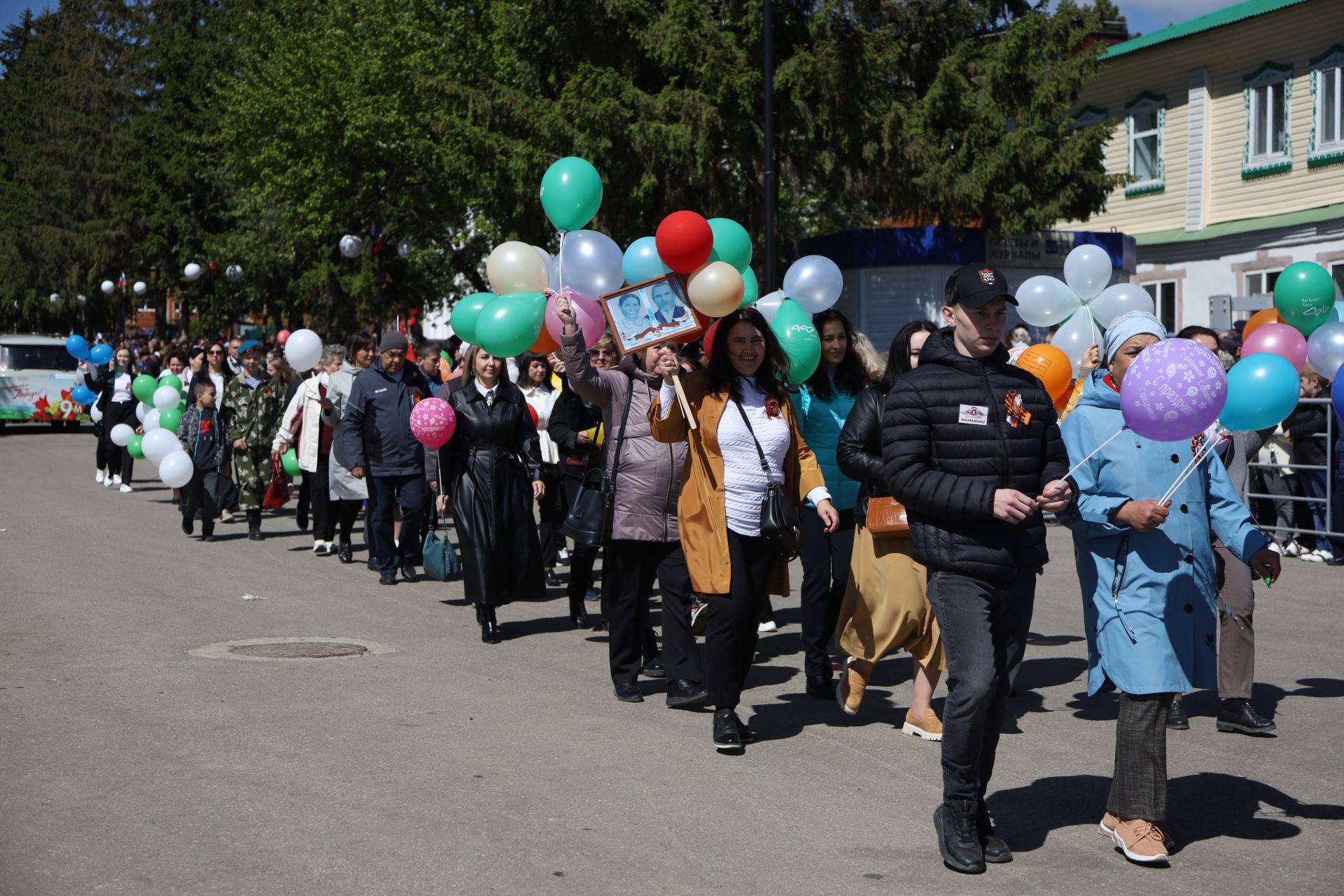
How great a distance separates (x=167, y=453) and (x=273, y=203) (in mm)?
22682

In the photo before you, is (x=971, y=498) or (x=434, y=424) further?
(x=434, y=424)

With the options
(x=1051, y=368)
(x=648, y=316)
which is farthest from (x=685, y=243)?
(x=1051, y=368)

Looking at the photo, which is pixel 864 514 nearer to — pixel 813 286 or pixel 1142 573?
pixel 1142 573

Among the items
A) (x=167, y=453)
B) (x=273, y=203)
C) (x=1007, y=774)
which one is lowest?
(x=1007, y=774)

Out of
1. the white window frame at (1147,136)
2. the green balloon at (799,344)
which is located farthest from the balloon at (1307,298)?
the white window frame at (1147,136)

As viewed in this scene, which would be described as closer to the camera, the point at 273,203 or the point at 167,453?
the point at 167,453

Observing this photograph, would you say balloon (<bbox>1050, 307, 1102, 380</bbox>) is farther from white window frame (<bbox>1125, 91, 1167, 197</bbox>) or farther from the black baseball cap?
white window frame (<bbox>1125, 91, 1167, 197</bbox>)

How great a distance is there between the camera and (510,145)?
22.2m

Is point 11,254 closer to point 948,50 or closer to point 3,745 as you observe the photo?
point 948,50

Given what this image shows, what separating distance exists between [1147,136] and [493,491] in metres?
25.9

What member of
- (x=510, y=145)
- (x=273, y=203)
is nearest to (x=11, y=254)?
(x=273, y=203)

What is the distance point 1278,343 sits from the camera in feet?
24.5

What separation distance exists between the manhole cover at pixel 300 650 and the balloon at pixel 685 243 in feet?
10.8

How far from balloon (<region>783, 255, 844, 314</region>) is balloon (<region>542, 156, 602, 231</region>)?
62.0 inches
